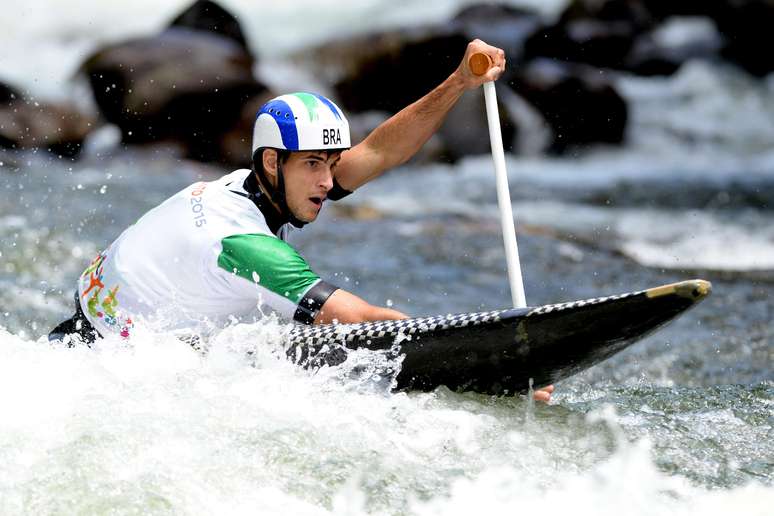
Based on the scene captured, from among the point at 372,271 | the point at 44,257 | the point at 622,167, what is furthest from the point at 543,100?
the point at 44,257

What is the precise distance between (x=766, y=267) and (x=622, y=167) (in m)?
7.13

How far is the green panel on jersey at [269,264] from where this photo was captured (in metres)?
4.98

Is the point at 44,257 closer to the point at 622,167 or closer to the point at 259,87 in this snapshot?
the point at 259,87

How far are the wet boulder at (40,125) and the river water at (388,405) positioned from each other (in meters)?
3.99

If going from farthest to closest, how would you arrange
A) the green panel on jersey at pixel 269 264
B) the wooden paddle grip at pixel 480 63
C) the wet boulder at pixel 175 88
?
the wet boulder at pixel 175 88 < the wooden paddle grip at pixel 480 63 < the green panel on jersey at pixel 269 264

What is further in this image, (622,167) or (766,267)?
(622,167)

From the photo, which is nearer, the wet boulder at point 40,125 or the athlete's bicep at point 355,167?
the athlete's bicep at point 355,167

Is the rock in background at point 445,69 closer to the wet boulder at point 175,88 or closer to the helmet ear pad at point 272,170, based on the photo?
the wet boulder at point 175,88

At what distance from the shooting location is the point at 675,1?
2458cm

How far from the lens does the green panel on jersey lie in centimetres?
498

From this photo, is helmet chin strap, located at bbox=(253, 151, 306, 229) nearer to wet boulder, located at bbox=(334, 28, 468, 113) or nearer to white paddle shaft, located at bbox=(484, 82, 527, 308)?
white paddle shaft, located at bbox=(484, 82, 527, 308)

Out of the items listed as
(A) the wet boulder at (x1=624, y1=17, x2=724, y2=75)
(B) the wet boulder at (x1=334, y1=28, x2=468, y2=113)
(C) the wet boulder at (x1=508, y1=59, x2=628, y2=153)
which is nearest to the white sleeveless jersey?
(B) the wet boulder at (x1=334, y1=28, x2=468, y2=113)

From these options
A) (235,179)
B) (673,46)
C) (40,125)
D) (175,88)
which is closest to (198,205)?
(235,179)

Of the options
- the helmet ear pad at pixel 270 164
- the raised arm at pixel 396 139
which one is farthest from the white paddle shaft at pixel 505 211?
the helmet ear pad at pixel 270 164
